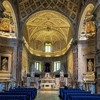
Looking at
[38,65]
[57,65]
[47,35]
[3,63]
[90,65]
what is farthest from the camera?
[57,65]

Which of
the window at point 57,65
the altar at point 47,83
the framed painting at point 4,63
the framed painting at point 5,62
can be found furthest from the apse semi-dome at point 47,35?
the framed painting at point 4,63

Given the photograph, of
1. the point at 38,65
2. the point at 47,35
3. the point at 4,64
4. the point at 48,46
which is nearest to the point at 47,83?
the point at 38,65

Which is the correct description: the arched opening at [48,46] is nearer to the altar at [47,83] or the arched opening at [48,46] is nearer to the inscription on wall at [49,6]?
the altar at [47,83]

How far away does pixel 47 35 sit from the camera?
43.0m

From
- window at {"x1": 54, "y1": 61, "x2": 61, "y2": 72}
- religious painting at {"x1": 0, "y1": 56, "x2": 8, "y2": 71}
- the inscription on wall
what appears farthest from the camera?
window at {"x1": 54, "y1": 61, "x2": 61, "y2": 72}

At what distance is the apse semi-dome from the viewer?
3441 cm

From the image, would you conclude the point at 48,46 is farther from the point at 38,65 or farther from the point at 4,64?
the point at 4,64

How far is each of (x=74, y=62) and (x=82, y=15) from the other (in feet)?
18.0

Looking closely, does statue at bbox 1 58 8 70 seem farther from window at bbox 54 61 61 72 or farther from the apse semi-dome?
window at bbox 54 61 61 72

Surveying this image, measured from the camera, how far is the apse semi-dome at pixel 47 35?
34406 millimetres

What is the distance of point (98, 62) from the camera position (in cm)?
1670

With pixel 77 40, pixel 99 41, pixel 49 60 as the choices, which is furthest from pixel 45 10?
pixel 49 60

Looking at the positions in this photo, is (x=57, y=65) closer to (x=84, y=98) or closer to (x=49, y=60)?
(x=49, y=60)

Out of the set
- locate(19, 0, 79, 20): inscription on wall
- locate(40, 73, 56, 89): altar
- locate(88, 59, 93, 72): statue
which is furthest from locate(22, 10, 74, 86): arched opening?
locate(88, 59, 93, 72): statue
